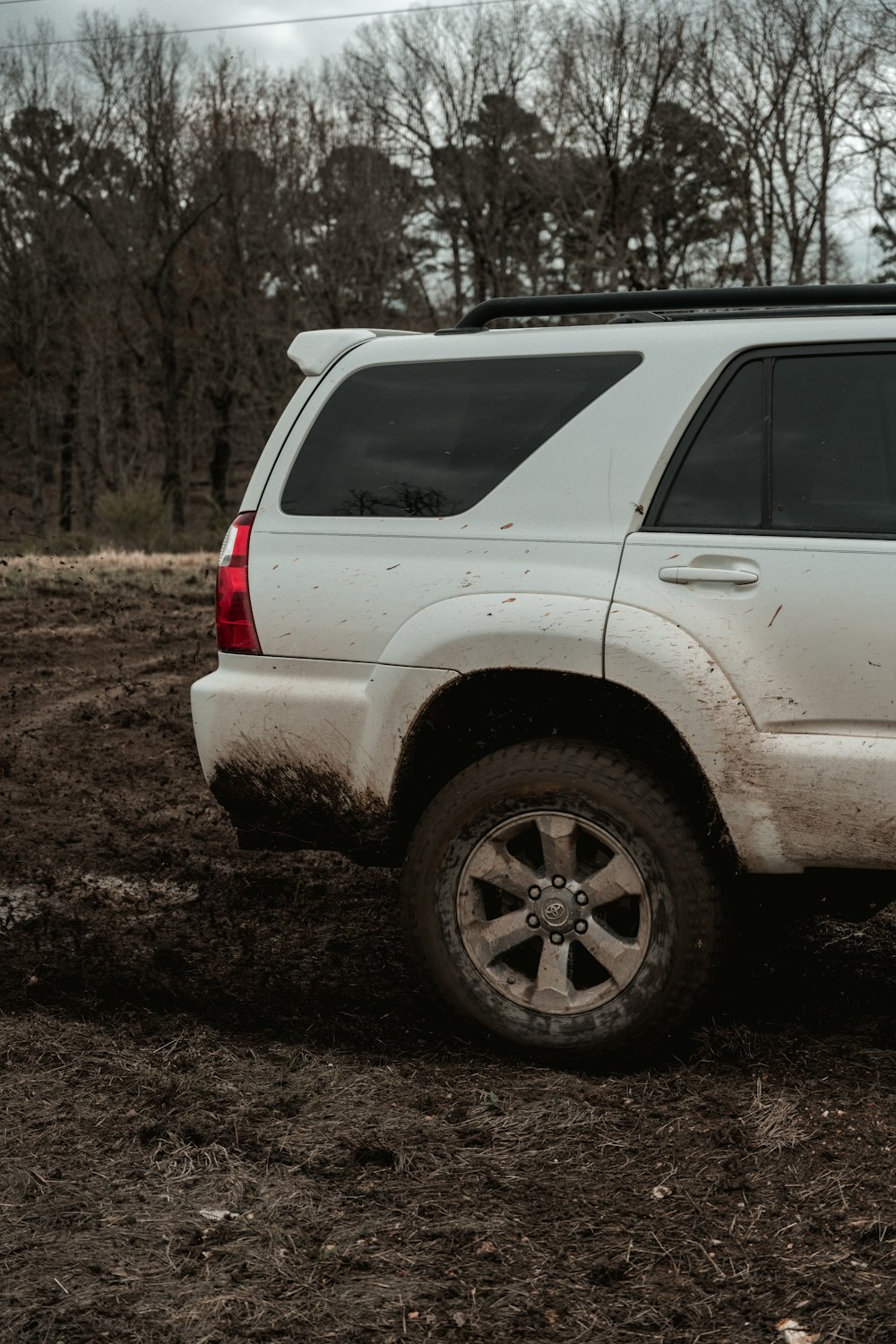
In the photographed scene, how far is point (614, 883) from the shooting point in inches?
139

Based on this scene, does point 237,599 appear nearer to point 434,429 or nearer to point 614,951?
point 434,429

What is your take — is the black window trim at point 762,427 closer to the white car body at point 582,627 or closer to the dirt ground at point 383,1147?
the white car body at point 582,627

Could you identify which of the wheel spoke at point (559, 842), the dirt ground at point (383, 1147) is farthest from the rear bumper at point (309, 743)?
the dirt ground at point (383, 1147)

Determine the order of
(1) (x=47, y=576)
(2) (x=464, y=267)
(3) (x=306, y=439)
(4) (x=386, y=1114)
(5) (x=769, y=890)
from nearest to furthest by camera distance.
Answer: (4) (x=386, y=1114) → (5) (x=769, y=890) → (3) (x=306, y=439) → (1) (x=47, y=576) → (2) (x=464, y=267)

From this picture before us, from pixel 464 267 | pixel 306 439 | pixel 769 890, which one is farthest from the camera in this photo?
pixel 464 267

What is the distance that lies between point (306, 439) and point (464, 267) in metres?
33.2

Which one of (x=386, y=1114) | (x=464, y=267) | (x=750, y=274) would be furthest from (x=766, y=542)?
(x=464, y=267)

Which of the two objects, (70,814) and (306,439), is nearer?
(306,439)

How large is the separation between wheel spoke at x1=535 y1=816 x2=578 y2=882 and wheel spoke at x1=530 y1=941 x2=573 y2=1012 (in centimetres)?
20

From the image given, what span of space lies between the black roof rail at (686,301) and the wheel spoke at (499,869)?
1.55 meters

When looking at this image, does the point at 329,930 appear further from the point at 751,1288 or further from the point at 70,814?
the point at 751,1288

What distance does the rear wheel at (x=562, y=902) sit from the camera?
3.47 m

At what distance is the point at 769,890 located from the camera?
3.68 meters

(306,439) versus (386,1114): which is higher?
(306,439)
